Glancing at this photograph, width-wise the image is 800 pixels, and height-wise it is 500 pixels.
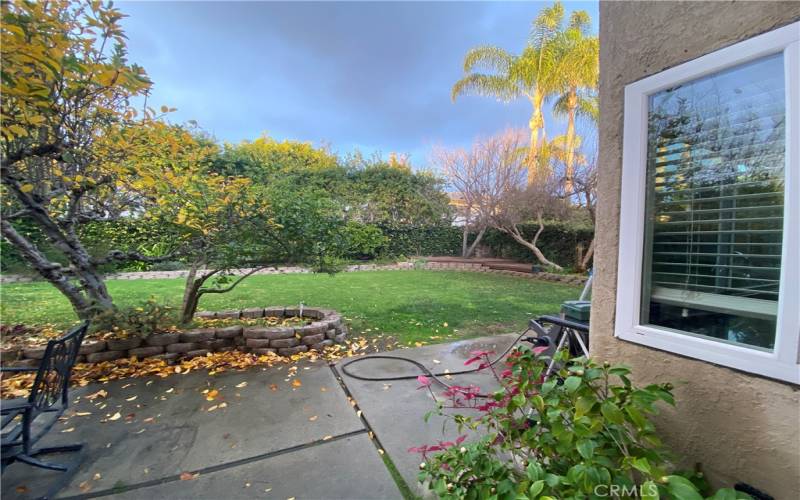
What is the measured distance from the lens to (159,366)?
135 inches

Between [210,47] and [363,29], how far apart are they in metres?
2.57

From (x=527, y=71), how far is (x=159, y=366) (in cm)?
1638

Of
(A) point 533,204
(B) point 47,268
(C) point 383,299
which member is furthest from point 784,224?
(A) point 533,204

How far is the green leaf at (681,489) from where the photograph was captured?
2.77 feet

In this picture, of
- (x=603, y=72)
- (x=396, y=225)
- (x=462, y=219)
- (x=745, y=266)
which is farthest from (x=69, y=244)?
(x=462, y=219)

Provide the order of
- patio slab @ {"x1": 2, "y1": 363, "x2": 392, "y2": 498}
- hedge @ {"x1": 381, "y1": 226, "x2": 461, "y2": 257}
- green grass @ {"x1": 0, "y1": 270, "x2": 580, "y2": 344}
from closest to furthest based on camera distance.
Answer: patio slab @ {"x1": 2, "y1": 363, "x2": 392, "y2": 498}, green grass @ {"x1": 0, "y1": 270, "x2": 580, "y2": 344}, hedge @ {"x1": 381, "y1": 226, "x2": 461, "y2": 257}

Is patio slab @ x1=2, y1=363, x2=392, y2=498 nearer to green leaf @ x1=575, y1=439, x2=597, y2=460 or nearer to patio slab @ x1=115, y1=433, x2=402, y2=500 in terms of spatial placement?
patio slab @ x1=115, y1=433, x2=402, y2=500

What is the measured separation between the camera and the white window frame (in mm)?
1083

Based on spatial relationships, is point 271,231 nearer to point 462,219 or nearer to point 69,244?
point 69,244

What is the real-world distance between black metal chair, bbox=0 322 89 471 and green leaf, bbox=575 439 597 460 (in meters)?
2.74

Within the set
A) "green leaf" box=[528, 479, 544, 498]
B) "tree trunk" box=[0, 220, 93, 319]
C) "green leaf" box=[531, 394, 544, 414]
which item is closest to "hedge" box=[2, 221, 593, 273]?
"tree trunk" box=[0, 220, 93, 319]

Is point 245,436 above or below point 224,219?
below

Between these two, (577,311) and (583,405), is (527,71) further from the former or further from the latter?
(583,405)

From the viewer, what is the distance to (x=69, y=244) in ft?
11.3
